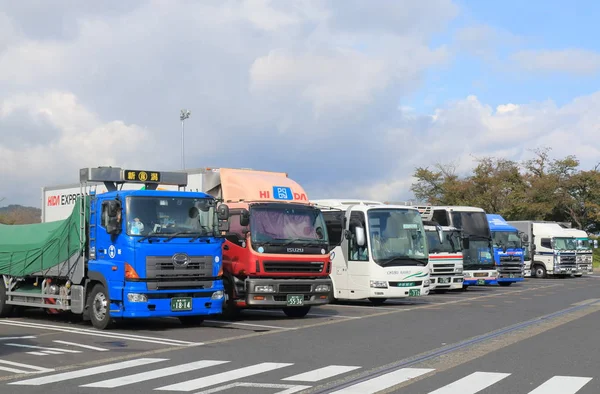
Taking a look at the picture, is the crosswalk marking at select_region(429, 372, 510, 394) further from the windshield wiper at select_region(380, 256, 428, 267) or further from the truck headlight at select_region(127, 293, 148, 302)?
the windshield wiper at select_region(380, 256, 428, 267)

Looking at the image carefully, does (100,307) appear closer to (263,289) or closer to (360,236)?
(263,289)

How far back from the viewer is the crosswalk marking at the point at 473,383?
8742 mm

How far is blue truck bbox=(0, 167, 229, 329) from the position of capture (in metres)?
15.2

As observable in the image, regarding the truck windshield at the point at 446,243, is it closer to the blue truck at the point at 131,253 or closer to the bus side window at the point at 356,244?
the bus side window at the point at 356,244

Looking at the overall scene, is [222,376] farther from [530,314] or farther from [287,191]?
[530,314]

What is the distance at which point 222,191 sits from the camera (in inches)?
750

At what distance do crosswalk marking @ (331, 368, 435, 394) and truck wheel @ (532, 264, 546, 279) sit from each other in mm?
36903

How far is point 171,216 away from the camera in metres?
15.7

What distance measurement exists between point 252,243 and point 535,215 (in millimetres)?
53336

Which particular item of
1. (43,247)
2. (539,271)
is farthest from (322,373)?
(539,271)

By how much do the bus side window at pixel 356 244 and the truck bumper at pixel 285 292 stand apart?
3.46 metres

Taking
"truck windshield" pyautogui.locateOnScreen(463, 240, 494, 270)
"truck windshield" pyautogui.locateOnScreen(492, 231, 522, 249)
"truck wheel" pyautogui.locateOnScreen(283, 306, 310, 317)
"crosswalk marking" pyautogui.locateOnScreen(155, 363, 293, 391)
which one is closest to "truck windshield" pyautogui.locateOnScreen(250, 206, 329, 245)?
"truck wheel" pyautogui.locateOnScreen(283, 306, 310, 317)

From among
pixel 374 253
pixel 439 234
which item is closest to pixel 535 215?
pixel 439 234

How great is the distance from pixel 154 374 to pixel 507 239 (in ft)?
93.0
